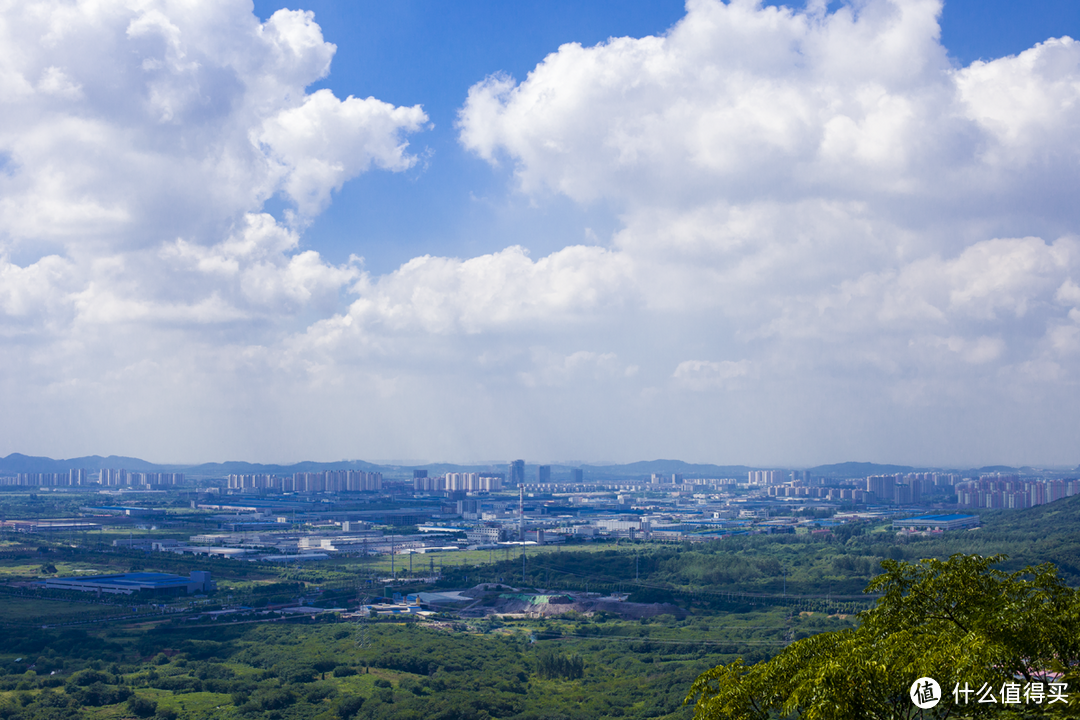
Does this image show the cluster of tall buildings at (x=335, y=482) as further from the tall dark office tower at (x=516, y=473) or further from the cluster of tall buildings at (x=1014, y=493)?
the cluster of tall buildings at (x=1014, y=493)

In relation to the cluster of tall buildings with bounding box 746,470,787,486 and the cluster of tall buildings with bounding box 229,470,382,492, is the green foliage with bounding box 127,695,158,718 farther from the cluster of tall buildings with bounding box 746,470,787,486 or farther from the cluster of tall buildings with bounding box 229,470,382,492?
the cluster of tall buildings with bounding box 746,470,787,486

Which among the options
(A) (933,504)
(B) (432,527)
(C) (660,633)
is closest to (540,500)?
(B) (432,527)

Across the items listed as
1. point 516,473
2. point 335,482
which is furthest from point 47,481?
point 516,473

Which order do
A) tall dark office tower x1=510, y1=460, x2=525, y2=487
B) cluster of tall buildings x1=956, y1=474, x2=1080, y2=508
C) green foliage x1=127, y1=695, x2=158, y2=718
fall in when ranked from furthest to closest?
tall dark office tower x1=510, y1=460, x2=525, y2=487 → cluster of tall buildings x1=956, y1=474, x2=1080, y2=508 → green foliage x1=127, y1=695, x2=158, y2=718

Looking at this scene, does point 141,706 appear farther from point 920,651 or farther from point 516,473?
point 516,473

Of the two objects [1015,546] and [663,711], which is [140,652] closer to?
[663,711]

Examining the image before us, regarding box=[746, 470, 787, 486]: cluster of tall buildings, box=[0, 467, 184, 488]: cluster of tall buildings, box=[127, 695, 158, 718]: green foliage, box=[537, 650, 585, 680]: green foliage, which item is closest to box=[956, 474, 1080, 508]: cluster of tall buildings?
box=[746, 470, 787, 486]: cluster of tall buildings

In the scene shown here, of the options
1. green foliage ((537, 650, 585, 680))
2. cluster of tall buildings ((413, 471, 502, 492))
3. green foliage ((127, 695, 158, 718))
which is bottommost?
cluster of tall buildings ((413, 471, 502, 492))
